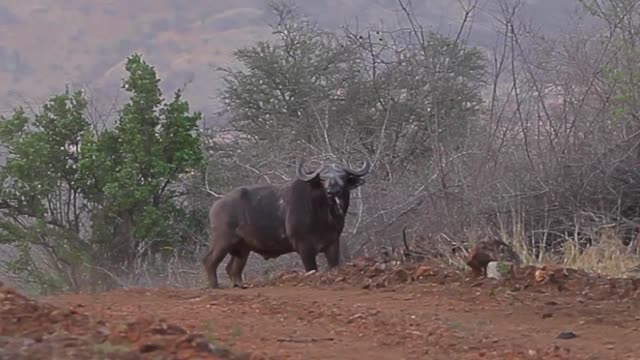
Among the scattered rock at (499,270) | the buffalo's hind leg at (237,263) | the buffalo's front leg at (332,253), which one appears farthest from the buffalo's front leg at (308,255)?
the scattered rock at (499,270)

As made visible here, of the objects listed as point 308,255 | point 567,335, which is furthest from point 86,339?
point 308,255

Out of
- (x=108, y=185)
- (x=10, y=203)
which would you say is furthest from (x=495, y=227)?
(x=10, y=203)

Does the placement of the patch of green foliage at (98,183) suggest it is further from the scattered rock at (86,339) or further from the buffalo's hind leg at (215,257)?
the scattered rock at (86,339)

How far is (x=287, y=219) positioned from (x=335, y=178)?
3.07 ft

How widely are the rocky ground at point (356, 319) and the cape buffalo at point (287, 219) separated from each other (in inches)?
74.8

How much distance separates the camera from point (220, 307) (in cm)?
988

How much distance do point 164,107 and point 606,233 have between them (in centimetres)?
1352

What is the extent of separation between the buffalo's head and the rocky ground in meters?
1.76

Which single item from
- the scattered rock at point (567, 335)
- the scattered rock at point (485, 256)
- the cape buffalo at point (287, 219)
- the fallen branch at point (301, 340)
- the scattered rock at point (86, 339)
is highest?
the cape buffalo at point (287, 219)

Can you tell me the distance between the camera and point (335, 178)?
47.3ft

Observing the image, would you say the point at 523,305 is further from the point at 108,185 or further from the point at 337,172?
the point at 108,185

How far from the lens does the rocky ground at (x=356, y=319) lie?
5.90 metres

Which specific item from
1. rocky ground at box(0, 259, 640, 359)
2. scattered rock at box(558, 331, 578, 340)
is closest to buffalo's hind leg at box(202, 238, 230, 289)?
rocky ground at box(0, 259, 640, 359)

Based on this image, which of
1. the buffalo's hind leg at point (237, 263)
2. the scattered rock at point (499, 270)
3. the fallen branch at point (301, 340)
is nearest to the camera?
the fallen branch at point (301, 340)
